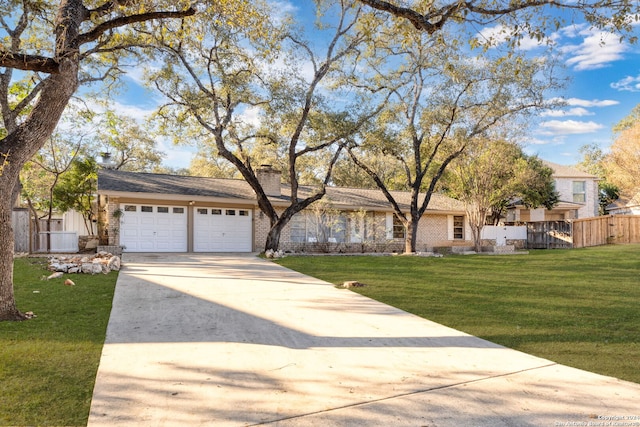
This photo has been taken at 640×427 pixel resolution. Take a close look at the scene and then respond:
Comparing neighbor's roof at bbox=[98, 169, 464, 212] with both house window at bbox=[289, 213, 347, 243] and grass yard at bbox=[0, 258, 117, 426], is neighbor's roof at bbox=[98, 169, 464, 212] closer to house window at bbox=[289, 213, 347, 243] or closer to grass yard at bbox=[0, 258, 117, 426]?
house window at bbox=[289, 213, 347, 243]

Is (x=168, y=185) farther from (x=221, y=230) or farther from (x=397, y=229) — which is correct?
(x=397, y=229)

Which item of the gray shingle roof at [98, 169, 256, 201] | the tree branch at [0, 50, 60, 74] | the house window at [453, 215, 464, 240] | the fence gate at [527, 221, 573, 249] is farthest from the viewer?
the house window at [453, 215, 464, 240]

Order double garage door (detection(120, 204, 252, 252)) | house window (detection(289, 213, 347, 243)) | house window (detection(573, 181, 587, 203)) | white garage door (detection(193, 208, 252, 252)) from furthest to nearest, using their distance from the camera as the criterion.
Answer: house window (detection(573, 181, 587, 203)), house window (detection(289, 213, 347, 243)), white garage door (detection(193, 208, 252, 252)), double garage door (detection(120, 204, 252, 252))

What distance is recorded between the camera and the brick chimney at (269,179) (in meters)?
20.7

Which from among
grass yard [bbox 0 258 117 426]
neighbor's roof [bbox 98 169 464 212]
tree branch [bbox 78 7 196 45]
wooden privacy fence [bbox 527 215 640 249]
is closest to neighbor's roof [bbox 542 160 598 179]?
wooden privacy fence [bbox 527 215 640 249]

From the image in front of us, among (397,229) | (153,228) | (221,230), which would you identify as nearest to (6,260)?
(153,228)

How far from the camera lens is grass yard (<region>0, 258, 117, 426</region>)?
2924mm

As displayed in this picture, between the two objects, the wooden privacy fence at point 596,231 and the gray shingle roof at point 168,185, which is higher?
the gray shingle roof at point 168,185

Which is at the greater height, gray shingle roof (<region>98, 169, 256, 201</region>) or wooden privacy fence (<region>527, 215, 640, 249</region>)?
gray shingle roof (<region>98, 169, 256, 201</region>)

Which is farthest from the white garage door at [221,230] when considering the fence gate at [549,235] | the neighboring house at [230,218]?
the fence gate at [549,235]

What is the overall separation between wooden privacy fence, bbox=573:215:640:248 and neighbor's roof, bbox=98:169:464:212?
644cm

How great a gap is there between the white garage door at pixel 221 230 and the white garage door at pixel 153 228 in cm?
61

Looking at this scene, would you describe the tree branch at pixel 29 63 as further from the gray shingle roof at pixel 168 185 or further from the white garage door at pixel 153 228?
the white garage door at pixel 153 228

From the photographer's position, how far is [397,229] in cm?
2294
